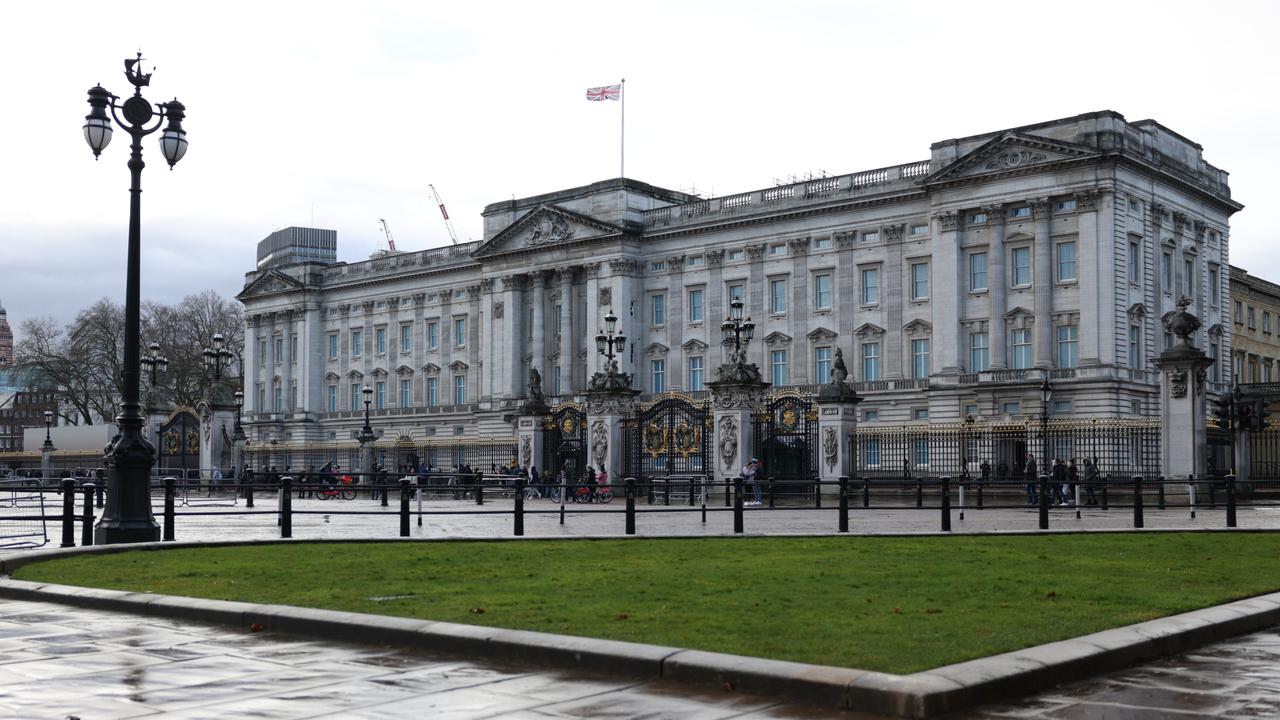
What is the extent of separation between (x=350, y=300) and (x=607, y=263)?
1088 inches

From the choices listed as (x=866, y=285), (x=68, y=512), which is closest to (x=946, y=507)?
(x=68, y=512)

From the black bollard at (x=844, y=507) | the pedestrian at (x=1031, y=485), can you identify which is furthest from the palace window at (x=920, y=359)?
the black bollard at (x=844, y=507)

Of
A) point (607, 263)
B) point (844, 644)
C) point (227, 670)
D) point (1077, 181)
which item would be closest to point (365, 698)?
point (227, 670)

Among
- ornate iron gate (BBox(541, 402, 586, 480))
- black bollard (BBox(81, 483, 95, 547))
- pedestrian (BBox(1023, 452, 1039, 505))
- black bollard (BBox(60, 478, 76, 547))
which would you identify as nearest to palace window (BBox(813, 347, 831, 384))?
ornate iron gate (BBox(541, 402, 586, 480))

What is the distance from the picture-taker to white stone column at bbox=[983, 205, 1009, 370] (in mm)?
65938

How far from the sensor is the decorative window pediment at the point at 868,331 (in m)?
71.7

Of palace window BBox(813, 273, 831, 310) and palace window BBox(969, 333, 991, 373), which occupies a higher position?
palace window BBox(813, 273, 831, 310)

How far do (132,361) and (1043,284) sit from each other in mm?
52496

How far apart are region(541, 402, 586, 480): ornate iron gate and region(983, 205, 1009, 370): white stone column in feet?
82.7

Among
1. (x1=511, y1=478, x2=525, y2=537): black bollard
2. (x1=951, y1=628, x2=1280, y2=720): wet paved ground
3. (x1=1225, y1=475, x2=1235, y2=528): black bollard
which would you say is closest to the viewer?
(x1=951, y1=628, x2=1280, y2=720): wet paved ground

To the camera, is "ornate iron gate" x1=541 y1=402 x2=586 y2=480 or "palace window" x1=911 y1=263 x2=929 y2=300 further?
"palace window" x1=911 y1=263 x2=929 y2=300

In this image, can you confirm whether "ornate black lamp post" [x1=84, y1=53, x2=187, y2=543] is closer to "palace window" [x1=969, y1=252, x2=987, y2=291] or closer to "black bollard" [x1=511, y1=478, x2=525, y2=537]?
"black bollard" [x1=511, y1=478, x2=525, y2=537]

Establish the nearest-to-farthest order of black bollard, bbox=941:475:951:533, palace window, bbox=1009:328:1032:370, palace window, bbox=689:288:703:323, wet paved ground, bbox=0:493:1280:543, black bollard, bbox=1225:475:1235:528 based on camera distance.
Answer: black bollard, bbox=941:475:951:533, wet paved ground, bbox=0:493:1280:543, black bollard, bbox=1225:475:1235:528, palace window, bbox=1009:328:1032:370, palace window, bbox=689:288:703:323

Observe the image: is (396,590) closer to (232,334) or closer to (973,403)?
(973,403)
